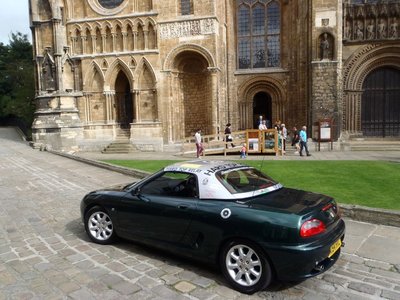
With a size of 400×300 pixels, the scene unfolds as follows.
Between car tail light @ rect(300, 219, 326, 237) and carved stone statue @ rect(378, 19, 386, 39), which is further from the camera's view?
carved stone statue @ rect(378, 19, 386, 39)

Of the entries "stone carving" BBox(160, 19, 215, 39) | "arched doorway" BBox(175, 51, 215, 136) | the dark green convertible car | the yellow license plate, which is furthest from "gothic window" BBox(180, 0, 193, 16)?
the yellow license plate

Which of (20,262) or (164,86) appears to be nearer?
(20,262)

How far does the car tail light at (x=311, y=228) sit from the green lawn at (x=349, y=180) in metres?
2.40

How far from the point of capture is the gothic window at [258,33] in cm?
2372

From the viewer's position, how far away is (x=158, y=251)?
543 cm

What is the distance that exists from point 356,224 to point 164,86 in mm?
17768

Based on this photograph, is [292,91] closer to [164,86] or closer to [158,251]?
[164,86]

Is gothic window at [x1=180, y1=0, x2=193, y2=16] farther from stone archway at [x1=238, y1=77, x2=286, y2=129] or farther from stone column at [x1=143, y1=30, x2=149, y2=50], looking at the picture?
stone archway at [x1=238, y1=77, x2=286, y2=129]

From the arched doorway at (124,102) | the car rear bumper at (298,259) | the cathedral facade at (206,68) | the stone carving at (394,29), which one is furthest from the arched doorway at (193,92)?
the car rear bumper at (298,259)

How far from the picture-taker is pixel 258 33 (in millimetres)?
24031

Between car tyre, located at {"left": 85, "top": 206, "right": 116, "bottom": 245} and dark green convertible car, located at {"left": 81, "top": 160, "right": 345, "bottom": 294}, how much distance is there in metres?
0.02

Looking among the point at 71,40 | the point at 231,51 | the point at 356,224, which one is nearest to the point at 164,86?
the point at 231,51

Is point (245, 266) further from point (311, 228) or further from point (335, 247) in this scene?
point (335, 247)

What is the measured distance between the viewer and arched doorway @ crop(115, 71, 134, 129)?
81.9 ft
